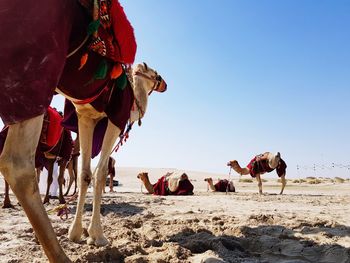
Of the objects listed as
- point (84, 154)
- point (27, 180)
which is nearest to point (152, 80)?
point (84, 154)

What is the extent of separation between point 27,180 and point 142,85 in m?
3.56

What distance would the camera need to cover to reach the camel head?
515 cm

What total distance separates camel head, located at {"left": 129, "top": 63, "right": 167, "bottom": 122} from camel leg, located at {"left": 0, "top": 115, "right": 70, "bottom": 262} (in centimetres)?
295

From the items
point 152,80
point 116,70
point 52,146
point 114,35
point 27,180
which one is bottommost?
point 27,180

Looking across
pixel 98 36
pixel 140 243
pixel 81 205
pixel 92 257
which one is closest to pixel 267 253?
pixel 140 243

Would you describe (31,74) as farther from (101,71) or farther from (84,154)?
(84,154)

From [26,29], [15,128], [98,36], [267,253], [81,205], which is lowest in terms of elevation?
[267,253]

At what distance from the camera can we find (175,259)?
2.89 m

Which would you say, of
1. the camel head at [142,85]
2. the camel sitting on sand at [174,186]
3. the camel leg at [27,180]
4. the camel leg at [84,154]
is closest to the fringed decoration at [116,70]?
the camel leg at [84,154]

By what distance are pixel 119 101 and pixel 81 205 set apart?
1250 millimetres

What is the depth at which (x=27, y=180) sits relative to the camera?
6.50 feet

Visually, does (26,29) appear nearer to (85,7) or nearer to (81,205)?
(85,7)

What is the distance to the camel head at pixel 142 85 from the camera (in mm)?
5152

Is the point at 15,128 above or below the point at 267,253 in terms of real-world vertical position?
above
